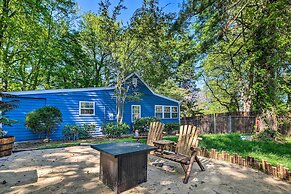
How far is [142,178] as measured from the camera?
2.97m

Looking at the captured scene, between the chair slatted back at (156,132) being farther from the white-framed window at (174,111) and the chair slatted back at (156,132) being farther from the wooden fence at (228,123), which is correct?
the white-framed window at (174,111)

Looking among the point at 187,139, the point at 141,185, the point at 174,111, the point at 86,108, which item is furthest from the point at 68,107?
the point at 174,111

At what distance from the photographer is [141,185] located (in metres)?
2.87

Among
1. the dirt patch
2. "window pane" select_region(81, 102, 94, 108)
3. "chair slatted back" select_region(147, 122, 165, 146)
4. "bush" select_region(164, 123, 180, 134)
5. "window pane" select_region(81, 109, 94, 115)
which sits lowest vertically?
"bush" select_region(164, 123, 180, 134)

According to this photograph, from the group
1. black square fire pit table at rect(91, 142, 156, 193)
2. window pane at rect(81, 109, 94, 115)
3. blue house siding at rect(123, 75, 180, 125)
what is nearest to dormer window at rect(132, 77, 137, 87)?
blue house siding at rect(123, 75, 180, 125)

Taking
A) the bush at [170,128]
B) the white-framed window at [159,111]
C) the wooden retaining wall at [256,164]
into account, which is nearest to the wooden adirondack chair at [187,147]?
the wooden retaining wall at [256,164]

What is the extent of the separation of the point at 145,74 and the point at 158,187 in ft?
39.4

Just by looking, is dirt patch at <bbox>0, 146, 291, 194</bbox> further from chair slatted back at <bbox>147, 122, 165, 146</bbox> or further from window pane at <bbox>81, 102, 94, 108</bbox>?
window pane at <bbox>81, 102, 94, 108</bbox>

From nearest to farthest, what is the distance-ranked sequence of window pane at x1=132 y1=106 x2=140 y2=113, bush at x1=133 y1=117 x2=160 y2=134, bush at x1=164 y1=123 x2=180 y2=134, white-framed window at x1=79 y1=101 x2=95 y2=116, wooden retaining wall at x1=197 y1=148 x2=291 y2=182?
wooden retaining wall at x1=197 y1=148 x2=291 y2=182 → white-framed window at x1=79 y1=101 x2=95 y2=116 → bush at x1=133 y1=117 x2=160 y2=134 → bush at x1=164 y1=123 x2=180 y2=134 → window pane at x1=132 y1=106 x2=140 y2=113

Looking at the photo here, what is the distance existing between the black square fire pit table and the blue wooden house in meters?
6.94

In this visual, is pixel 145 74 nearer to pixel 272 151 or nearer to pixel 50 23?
pixel 50 23

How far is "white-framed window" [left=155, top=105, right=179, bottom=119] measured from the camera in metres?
12.8

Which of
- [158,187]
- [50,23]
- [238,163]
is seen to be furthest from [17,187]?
[50,23]

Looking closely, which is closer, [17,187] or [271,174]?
[17,187]
